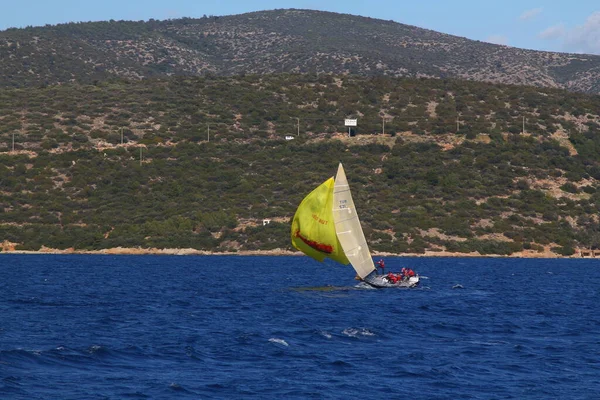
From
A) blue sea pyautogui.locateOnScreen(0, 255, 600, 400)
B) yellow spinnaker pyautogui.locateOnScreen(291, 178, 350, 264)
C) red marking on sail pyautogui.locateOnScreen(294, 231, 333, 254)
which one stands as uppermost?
yellow spinnaker pyautogui.locateOnScreen(291, 178, 350, 264)

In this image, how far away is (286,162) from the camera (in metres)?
131

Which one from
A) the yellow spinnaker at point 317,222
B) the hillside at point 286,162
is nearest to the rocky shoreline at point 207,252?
→ the hillside at point 286,162

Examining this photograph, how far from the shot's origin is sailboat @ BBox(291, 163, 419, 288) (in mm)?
58688

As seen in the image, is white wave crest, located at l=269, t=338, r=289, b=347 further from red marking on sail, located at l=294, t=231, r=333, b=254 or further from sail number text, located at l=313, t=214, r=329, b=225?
sail number text, located at l=313, t=214, r=329, b=225

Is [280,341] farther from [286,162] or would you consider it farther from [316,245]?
[286,162]

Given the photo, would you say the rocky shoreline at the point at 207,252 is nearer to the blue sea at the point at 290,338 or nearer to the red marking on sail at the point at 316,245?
the blue sea at the point at 290,338

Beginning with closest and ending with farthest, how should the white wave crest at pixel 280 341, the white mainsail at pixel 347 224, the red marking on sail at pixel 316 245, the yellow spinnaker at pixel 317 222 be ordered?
the white wave crest at pixel 280 341 < the yellow spinnaker at pixel 317 222 < the red marking on sail at pixel 316 245 < the white mainsail at pixel 347 224

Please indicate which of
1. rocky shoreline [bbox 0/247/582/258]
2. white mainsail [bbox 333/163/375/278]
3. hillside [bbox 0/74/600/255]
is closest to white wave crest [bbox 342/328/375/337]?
white mainsail [bbox 333/163/375/278]

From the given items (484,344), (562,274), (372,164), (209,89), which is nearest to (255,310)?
(484,344)

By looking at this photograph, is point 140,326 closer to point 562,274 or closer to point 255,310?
point 255,310

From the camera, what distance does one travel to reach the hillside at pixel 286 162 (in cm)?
10975

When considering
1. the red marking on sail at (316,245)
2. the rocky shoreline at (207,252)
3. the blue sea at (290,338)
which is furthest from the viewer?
the rocky shoreline at (207,252)

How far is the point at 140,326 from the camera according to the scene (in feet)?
145

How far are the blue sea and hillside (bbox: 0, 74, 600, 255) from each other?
116 ft
